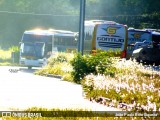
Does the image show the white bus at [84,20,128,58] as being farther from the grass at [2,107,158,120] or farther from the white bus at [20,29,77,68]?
the grass at [2,107,158,120]

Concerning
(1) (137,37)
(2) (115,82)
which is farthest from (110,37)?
(2) (115,82)

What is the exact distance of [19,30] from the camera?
6844 cm

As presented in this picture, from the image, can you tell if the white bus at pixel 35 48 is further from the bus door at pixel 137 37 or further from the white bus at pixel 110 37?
the bus door at pixel 137 37

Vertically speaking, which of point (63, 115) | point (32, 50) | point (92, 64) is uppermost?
point (63, 115)

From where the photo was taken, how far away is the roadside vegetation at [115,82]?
11.2 metres

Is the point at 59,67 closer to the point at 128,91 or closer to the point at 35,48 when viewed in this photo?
the point at 35,48

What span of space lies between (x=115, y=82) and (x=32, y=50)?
2328 centimetres

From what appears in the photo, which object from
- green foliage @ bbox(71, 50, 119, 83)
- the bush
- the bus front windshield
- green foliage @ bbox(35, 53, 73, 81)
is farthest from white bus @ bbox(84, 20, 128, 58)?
the bush

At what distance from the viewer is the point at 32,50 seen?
3641 cm

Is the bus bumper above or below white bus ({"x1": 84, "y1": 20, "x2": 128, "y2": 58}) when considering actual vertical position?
below

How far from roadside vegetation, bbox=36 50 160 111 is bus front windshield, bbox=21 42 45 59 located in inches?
387

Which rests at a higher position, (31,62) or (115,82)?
(115,82)

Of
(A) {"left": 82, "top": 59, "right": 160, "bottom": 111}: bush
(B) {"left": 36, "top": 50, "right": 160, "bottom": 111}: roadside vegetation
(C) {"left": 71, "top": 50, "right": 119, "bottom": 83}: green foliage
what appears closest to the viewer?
(A) {"left": 82, "top": 59, "right": 160, "bottom": 111}: bush

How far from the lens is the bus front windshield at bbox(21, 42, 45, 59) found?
36.1 metres
